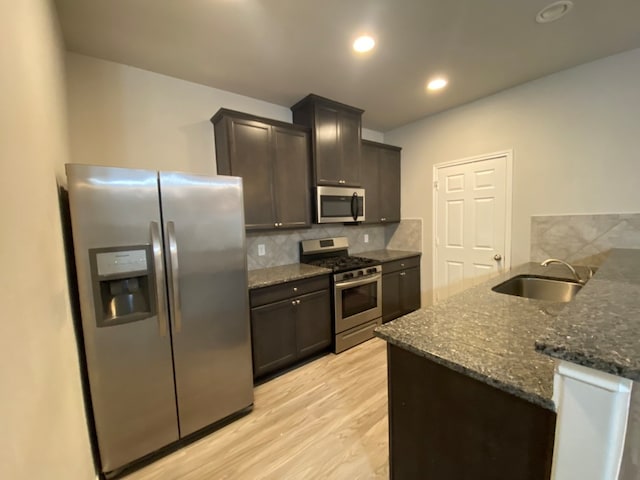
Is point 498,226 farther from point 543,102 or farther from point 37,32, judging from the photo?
point 37,32

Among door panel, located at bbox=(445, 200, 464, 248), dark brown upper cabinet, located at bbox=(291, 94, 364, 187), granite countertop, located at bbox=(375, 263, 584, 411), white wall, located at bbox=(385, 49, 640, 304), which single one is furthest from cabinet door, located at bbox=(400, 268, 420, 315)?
granite countertop, located at bbox=(375, 263, 584, 411)

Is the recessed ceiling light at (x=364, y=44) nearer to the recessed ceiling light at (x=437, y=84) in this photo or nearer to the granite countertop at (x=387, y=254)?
the recessed ceiling light at (x=437, y=84)

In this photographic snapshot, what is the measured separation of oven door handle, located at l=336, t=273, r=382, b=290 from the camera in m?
2.80

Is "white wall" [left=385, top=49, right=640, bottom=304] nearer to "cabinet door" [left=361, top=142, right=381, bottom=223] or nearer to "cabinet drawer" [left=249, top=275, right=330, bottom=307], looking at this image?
"cabinet door" [left=361, top=142, right=381, bottom=223]

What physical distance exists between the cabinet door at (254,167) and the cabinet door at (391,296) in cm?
165

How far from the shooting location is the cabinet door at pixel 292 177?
2670 millimetres

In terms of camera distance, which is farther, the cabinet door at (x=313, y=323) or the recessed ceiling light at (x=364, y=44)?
the cabinet door at (x=313, y=323)

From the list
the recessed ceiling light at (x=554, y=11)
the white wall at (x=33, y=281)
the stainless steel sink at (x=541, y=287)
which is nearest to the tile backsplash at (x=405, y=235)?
the stainless steel sink at (x=541, y=287)

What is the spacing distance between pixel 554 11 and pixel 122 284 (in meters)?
3.23

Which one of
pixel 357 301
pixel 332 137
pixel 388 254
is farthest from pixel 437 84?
pixel 357 301

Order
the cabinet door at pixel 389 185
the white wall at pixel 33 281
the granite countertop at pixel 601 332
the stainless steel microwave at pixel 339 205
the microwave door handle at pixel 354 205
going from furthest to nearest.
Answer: the cabinet door at pixel 389 185, the microwave door handle at pixel 354 205, the stainless steel microwave at pixel 339 205, the white wall at pixel 33 281, the granite countertop at pixel 601 332

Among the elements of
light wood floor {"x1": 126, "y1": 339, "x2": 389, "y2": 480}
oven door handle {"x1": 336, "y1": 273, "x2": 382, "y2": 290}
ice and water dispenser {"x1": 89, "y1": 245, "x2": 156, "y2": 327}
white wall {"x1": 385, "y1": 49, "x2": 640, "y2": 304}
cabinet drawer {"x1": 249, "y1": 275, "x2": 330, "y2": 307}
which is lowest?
light wood floor {"x1": 126, "y1": 339, "x2": 389, "y2": 480}

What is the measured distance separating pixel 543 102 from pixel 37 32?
379 centimetres

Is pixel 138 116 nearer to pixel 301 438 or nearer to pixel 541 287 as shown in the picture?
pixel 301 438
